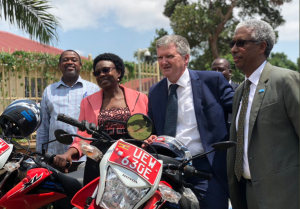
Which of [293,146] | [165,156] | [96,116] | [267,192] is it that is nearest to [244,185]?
[267,192]

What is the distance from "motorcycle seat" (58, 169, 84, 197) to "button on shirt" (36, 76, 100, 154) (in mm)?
1410

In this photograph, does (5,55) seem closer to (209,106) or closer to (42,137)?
(42,137)

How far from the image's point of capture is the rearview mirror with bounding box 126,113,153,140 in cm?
219

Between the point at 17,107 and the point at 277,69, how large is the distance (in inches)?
84.3

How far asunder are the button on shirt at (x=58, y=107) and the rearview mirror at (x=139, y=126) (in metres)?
2.11

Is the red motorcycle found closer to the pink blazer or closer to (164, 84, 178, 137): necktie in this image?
(164, 84, 178, 137): necktie

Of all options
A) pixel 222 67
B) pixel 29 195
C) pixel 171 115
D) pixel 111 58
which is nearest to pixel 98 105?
pixel 111 58

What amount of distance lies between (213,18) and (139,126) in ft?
58.7

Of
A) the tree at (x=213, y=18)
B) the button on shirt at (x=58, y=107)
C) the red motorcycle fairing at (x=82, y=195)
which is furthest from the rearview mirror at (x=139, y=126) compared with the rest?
the tree at (x=213, y=18)

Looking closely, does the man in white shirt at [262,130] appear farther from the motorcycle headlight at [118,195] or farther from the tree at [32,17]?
the tree at [32,17]

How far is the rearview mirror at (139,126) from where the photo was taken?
219 centimetres

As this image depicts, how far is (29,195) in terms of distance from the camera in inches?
96.7

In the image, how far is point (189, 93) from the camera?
296 centimetres

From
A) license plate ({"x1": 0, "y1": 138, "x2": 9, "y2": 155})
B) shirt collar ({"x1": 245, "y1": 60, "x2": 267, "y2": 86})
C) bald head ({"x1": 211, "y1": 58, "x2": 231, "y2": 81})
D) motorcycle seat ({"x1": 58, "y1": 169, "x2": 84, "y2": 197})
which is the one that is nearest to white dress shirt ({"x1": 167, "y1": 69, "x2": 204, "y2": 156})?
shirt collar ({"x1": 245, "y1": 60, "x2": 267, "y2": 86})
